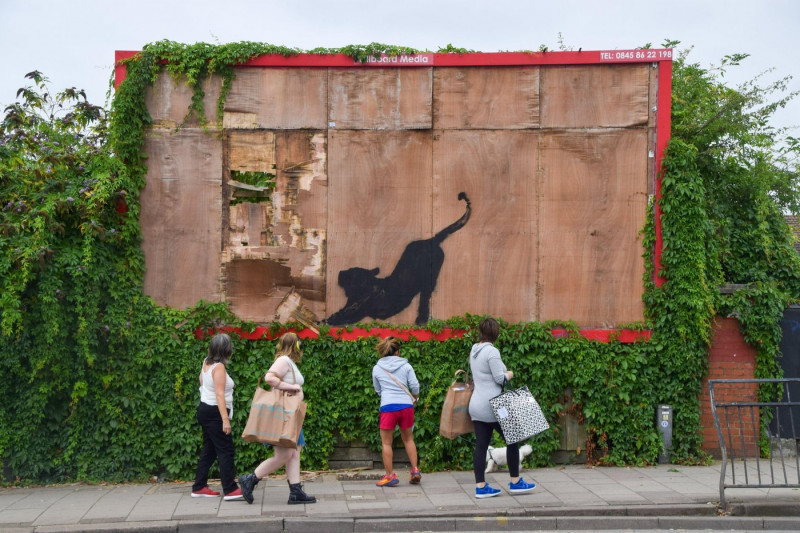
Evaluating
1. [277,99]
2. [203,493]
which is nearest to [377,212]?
[277,99]

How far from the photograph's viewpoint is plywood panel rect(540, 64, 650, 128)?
993cm

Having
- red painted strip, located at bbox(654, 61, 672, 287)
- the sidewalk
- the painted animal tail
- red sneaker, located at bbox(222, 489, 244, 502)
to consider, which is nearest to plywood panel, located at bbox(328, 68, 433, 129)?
the painted animal tail

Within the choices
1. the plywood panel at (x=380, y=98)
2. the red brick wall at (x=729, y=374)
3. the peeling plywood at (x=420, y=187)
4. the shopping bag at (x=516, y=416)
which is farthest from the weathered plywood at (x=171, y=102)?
the red brick wall at (x=729, y=374)

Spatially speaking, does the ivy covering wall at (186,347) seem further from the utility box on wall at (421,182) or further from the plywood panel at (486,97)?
the plywood panel at (486,97)

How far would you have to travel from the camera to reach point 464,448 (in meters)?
9.56

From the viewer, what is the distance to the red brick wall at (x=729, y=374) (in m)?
9.84

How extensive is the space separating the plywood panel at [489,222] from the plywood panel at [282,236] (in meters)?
1.55

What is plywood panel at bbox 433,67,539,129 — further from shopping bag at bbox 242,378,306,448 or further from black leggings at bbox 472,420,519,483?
shopping bag at bbox 242,378,306,448

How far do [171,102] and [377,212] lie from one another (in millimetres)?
2968

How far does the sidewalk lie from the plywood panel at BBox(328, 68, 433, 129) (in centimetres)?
447

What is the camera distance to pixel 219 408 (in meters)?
7.83

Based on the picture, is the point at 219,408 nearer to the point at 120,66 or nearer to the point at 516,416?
the point at 516,416

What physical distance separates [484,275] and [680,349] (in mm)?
2604

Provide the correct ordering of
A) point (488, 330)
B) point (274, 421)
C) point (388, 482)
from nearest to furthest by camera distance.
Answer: point (274, 421) < point (488, 330) < point (388, 482)
